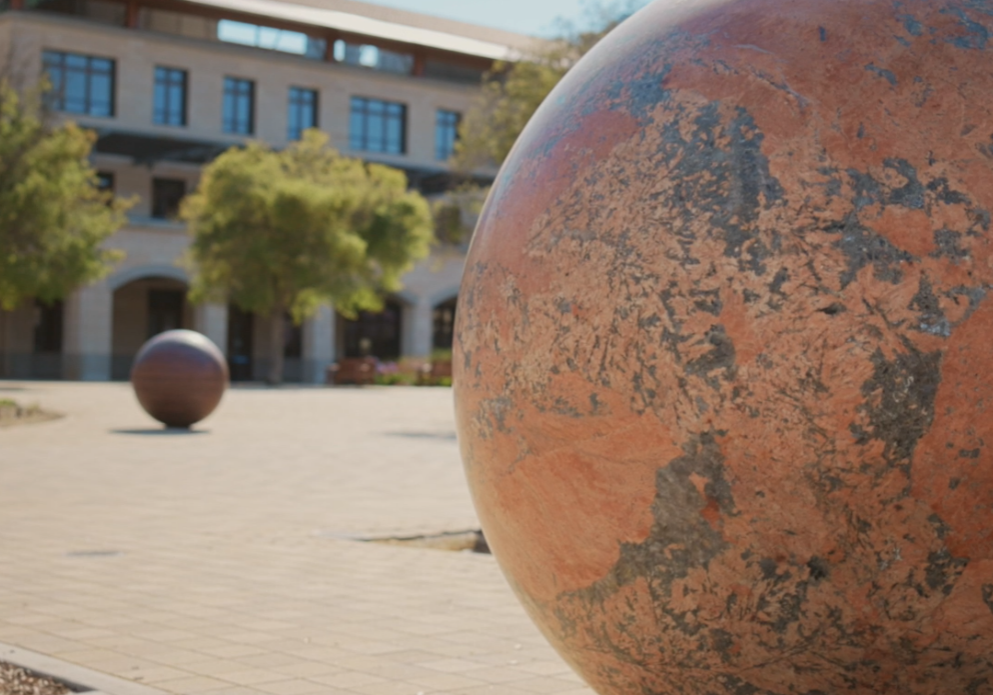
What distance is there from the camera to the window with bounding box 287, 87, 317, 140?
56.7m

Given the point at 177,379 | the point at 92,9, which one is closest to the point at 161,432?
the point at 177,379

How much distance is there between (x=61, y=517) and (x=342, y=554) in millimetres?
2993

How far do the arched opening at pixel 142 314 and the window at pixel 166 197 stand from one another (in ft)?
10.1

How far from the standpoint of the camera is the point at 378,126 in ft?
193

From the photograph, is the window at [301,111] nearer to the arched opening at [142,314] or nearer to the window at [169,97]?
the window at [169,97]

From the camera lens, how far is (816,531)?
3.38 metres

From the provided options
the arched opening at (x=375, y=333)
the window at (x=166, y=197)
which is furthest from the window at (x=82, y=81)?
the arched opening at (x=375, y=333)

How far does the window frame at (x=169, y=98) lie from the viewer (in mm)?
53438

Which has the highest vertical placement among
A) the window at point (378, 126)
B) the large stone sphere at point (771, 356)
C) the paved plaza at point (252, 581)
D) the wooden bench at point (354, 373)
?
the window at point (378, 126)

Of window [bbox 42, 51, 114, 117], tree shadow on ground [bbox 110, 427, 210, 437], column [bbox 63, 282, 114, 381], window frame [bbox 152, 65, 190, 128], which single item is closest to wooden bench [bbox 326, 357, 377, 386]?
column [bbox 63, 282, 114, 381]

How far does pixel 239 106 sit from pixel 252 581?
50.2 metres

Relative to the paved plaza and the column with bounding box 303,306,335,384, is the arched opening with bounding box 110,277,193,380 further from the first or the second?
the paved plaza

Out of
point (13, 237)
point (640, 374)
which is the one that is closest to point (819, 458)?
point (640, 374)

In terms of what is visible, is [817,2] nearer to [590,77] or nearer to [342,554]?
[590,77]
